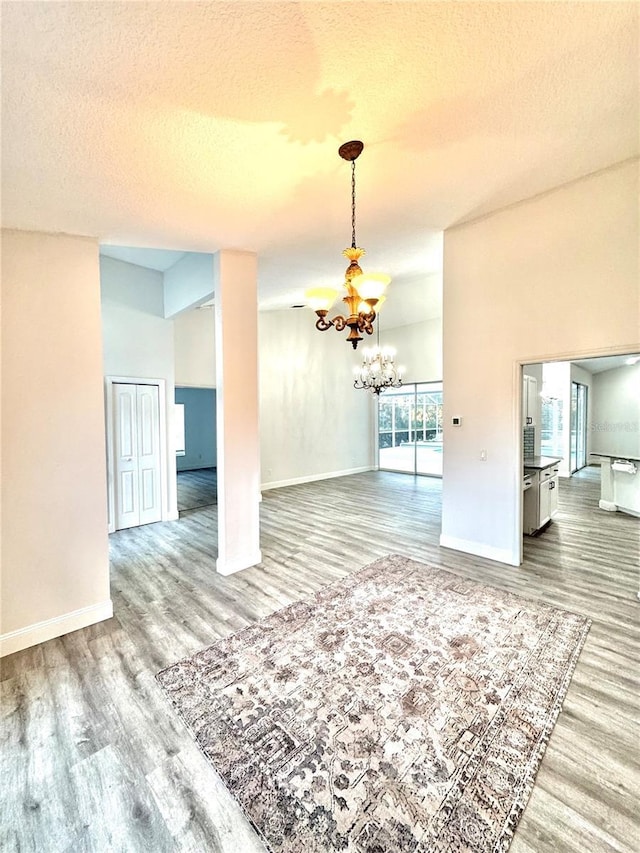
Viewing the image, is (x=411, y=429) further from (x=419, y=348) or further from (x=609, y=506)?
(x=609, y=506)

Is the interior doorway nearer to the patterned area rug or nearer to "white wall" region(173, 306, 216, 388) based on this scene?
"white wall" region(173, 306, 216, 388)

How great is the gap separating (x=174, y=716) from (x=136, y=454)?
4.06m

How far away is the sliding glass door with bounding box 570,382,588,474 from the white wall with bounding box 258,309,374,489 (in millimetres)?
5385

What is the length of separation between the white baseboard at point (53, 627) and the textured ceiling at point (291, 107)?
3100 millimetres

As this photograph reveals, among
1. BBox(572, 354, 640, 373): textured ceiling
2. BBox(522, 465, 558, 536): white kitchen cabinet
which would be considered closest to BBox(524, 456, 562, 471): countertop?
BBox(522, 465, 558, 536): white kitchen cabinet

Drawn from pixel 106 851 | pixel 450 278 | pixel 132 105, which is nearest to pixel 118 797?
pixel 106 851

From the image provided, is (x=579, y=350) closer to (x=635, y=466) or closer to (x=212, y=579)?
(x=635, y=466)

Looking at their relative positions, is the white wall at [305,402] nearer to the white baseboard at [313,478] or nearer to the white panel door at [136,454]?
the white baseboard at [313,478]

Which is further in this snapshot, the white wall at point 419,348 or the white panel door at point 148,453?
the white wall at point 419,348

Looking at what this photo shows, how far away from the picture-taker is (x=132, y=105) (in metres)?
1.88

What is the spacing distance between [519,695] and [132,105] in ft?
13.1

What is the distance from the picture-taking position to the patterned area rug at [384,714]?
1.42 m

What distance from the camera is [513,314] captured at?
3602 mm

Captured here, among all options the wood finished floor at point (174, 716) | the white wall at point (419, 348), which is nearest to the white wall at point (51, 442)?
the wood finished floor at point (174, 716)
